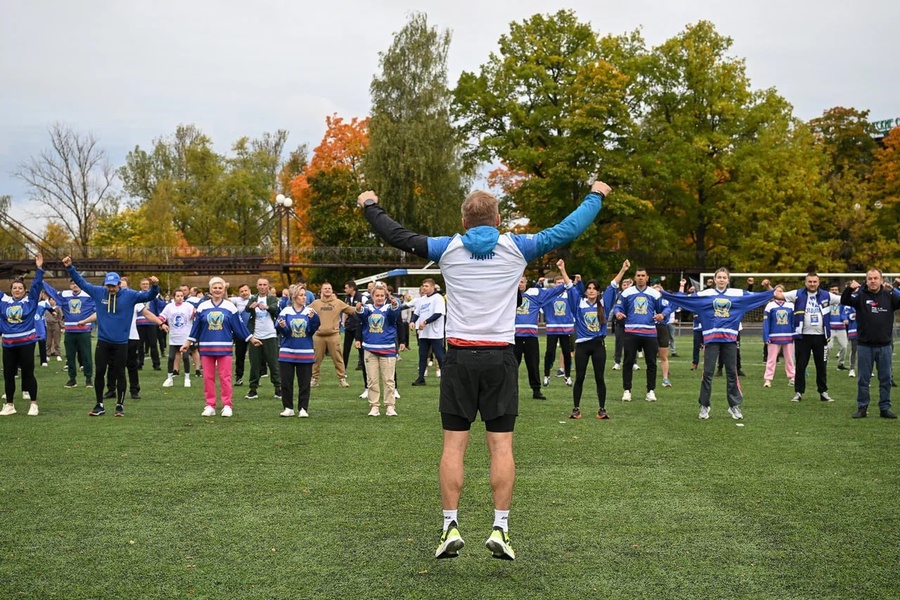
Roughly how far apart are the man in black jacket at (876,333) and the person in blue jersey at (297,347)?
7954 millimetres

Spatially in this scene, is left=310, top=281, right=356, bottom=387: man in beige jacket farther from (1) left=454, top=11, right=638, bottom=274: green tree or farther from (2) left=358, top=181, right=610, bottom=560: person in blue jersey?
(1) left=454, top=11, right=638, bottom=274: green tree

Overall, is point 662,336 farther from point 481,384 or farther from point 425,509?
point 481,384

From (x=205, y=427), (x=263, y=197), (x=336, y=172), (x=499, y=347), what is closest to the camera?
(x=499, y=347)

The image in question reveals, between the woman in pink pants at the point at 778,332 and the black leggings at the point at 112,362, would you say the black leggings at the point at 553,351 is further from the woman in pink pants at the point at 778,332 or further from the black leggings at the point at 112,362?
the black leggings at the point at 112,362

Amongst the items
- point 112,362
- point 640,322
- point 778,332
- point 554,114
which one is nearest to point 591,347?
point 640,322

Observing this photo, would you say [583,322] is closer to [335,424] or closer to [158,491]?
[335,424]

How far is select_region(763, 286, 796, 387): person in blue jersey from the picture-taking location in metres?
17.8

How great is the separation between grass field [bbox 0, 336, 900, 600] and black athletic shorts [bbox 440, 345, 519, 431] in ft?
3.25

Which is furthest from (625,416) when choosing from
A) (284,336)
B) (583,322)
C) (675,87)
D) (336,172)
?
(336,172)

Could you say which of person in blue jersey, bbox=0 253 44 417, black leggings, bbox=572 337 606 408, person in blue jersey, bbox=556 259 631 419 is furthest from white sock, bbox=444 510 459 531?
person in blue jersey, bbox=0 253 44 417

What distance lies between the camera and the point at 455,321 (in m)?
5.59

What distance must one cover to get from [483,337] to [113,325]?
8.80 m

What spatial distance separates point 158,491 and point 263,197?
65.1 meters

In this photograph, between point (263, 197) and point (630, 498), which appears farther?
point (263, 197)
